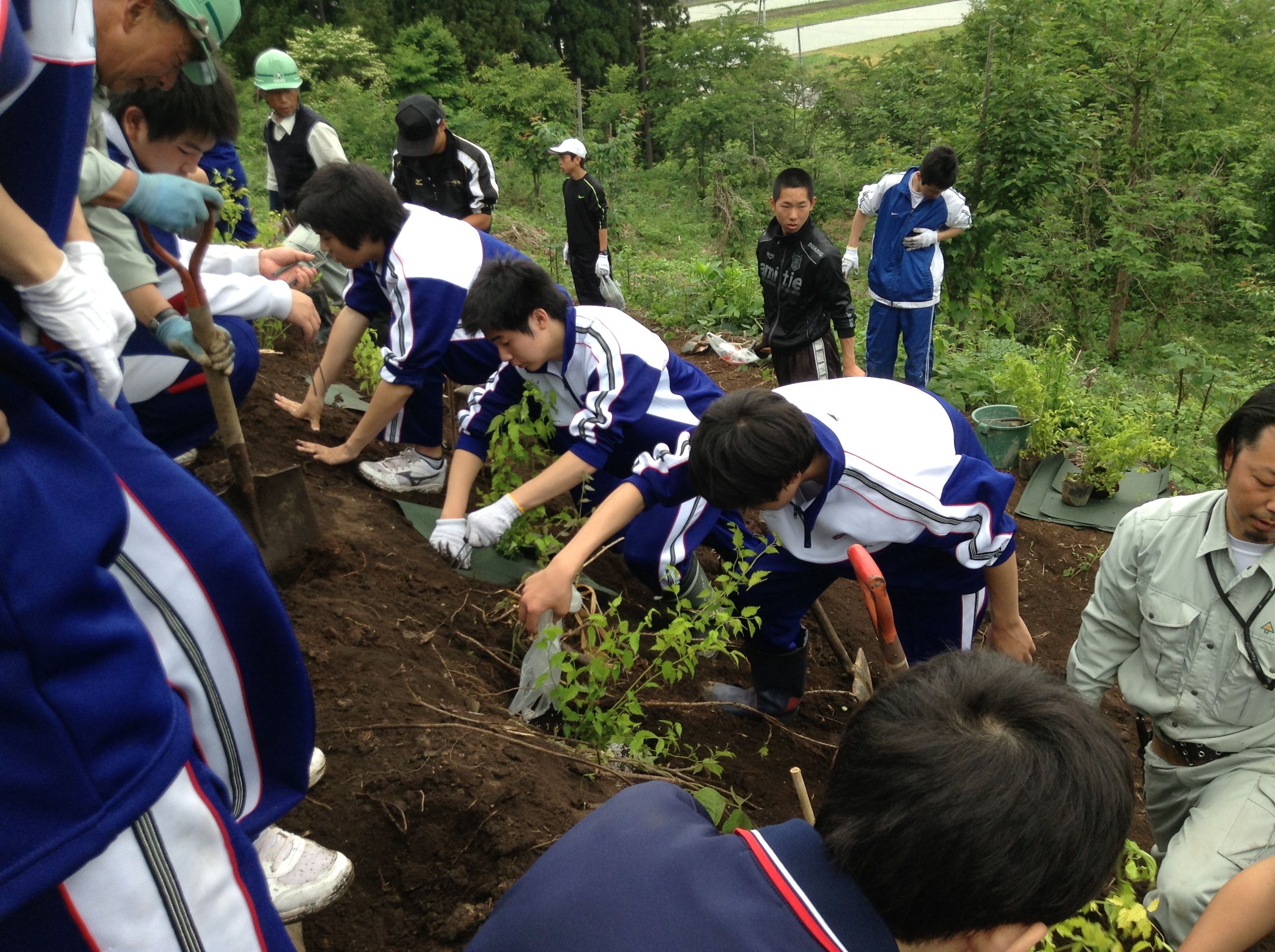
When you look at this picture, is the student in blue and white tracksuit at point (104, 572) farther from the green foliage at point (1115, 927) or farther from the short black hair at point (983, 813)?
the green foliage at point (1115, 927)

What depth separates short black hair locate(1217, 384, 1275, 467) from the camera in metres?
2.29

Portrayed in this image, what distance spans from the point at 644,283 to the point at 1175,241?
6.54 metres

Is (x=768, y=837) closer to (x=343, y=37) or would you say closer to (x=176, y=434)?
(x=176, y=434)

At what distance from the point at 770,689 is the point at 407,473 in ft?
6.20

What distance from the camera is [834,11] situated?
3819 cm

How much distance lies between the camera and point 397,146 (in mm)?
5879

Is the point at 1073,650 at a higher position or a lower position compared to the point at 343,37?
lower

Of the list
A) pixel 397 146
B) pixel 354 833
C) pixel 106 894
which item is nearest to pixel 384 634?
pixel 354 833

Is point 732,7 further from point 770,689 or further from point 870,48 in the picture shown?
point 770,689

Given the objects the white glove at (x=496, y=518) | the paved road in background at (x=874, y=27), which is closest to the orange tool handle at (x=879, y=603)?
the white glove at (x=496, y=518)

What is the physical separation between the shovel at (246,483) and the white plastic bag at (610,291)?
17.4ft

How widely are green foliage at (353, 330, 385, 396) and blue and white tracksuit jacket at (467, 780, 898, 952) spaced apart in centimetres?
406

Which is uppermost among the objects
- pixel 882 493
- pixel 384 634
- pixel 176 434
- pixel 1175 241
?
pixel 176 434

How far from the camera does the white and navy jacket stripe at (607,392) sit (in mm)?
3291
